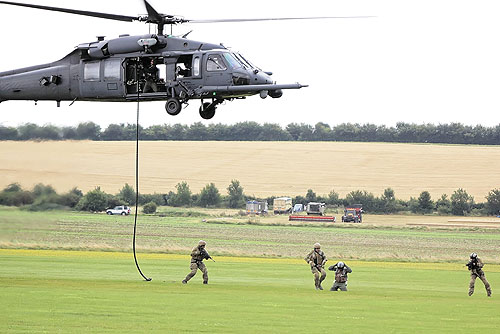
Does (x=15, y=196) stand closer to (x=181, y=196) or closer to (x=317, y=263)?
(x=317, y=263)

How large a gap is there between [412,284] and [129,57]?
17.6 m

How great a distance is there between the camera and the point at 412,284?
138 feet

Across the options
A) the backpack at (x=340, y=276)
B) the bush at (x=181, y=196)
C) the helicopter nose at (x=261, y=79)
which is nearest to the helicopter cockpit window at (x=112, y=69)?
the helicopter nose at (x=261, y=79)

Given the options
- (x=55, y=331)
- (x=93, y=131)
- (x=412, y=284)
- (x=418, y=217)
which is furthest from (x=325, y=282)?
(x=418, y=217)

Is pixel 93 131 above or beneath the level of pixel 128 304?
above

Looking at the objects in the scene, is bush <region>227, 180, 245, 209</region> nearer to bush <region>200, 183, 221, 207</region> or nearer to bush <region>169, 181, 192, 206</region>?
bush <region>200, 183, 221, 207</region>

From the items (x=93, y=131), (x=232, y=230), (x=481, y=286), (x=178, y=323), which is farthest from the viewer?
(x=232, y=230)

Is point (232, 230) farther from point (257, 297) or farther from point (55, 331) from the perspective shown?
point (55, 331)

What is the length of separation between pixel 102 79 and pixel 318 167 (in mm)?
80482

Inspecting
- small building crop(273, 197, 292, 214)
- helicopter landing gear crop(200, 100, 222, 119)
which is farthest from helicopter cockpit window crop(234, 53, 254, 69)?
small building crop(273, 197, 292, 214)

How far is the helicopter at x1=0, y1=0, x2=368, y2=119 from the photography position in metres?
29.5

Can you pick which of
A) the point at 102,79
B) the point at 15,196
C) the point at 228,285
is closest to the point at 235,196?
the point at 228,285

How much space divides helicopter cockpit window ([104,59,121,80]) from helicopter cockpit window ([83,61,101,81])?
31cm

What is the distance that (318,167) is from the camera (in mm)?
110688
